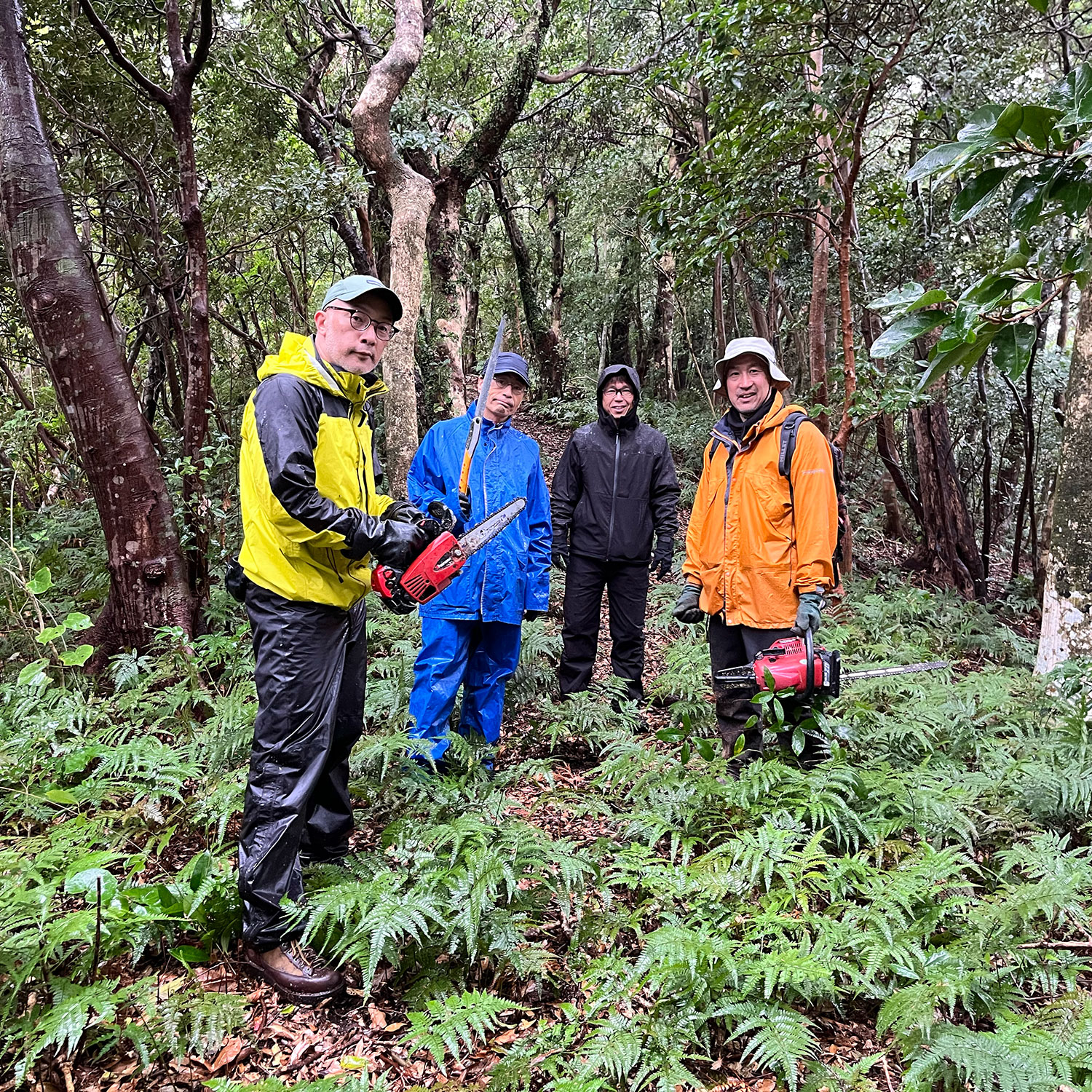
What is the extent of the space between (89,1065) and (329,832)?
119cm

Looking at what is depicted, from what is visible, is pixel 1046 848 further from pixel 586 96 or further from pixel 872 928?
pixel 586 96

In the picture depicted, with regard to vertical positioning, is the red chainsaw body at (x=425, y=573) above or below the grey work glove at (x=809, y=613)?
above

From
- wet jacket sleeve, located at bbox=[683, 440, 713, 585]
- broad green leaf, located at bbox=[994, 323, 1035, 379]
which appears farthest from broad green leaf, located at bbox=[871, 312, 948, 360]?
wet jacket sleeve, located at bbox=[683, 440, 713, 585]

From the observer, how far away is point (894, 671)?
15.5 ft

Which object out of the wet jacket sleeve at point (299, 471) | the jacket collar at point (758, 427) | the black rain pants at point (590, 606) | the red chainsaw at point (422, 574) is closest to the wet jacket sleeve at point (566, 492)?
the black rain pants at point (590, 606)

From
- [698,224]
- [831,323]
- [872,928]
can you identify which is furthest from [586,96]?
[872,928]

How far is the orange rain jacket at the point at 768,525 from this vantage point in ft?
12.5

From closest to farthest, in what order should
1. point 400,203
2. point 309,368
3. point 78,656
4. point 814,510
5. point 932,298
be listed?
point 932,298 → point 309,368 → point 814,510 → point 78,656 → point 400,203

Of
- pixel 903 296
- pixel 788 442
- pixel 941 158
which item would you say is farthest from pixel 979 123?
pixel 788 442

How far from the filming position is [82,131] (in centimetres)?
755

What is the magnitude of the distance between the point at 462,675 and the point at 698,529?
1773mm

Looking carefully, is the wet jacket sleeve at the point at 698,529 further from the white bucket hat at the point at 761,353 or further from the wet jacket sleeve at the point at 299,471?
the wet jacket sleeve at the point at 299,471

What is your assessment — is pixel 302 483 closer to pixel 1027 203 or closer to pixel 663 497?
pixel 1027 203

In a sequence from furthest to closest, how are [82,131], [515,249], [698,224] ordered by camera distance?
[515,249] → [82,131] → [698,224]
